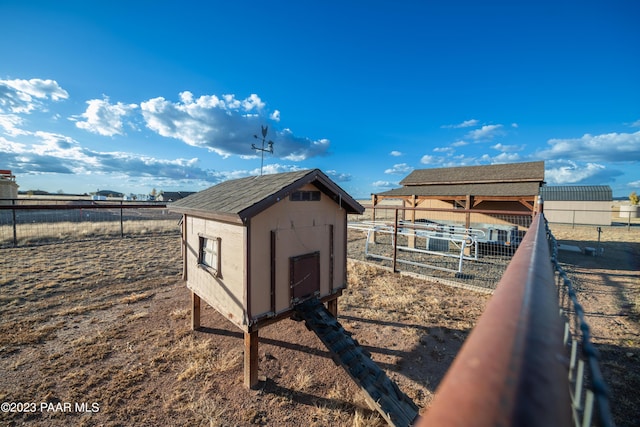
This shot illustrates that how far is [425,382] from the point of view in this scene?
482 centimetres

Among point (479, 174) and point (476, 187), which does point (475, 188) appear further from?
point (479, 174)

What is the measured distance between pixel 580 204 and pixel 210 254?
43.4 meters

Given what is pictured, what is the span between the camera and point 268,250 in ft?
15.8

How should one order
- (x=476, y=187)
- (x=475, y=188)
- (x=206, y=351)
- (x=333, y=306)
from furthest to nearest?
(x=476, y=187) → (x=475, y=188) → (x=333, y=306) → (x=206, y=351)

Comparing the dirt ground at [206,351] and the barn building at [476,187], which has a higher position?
the barn building at [476,187]

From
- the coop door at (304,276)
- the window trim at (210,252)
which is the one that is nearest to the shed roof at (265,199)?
the window trim at (210,252)

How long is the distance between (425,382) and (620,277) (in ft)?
35.0

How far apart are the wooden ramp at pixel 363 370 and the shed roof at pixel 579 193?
3599 cm

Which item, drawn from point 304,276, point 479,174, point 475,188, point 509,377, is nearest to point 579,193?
point 479,174

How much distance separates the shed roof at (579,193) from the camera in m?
32.3

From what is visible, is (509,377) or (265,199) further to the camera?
(265,199)

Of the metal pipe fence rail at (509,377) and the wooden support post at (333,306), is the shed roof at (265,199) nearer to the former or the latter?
the wooden support post at (333,306)

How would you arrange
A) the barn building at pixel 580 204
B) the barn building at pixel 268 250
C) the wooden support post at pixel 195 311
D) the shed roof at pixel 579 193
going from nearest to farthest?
the barn building at pixel 268 250 → the wooden support post at pixel 195 311 → the barn building at pixel 580 204 → the shed roof at pixel 579 193

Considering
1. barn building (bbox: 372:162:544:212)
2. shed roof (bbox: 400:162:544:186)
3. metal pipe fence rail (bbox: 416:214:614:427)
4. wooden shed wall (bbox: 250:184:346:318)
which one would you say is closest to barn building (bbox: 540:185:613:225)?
shed roof (bbox: 400:162:544:186)
